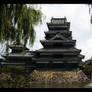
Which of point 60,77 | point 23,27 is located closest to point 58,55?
point 60,77

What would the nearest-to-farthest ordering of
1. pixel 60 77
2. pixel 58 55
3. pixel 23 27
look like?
pixel 23 27 → pixel 60 77 → pixel 58 55

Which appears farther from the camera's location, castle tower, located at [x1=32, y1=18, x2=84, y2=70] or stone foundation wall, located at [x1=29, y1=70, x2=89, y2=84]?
castle tower, located at [x1=32, y1=18, x2=84, y2=70]

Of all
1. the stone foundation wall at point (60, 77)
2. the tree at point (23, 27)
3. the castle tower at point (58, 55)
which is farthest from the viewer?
the castle tower at point (58, 55)

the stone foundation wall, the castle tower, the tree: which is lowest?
the stone foundation wall

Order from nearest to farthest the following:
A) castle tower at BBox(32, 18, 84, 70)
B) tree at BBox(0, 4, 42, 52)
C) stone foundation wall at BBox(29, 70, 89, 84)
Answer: tree at BBox(0, 4, 42, 52) → stone foundation wall at BBox(29, 70, 89, 84) → castle tower at BBox(32, 18, 84, 70)

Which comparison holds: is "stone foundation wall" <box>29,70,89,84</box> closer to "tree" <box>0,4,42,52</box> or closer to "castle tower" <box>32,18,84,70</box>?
"castle tower" <box>32,18,84,70</box>

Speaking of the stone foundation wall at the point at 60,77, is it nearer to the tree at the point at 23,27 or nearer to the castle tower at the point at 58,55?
the castle tower at the point at 58,55

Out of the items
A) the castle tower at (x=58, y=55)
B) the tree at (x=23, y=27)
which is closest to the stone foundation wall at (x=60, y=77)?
the castle tower at (x=58, y=55)

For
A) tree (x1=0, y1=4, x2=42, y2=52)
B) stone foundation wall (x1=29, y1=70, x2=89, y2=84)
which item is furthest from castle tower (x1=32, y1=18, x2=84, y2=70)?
tree (x1=0, y1=4, x2=42, y2=52)

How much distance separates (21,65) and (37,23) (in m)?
26.7

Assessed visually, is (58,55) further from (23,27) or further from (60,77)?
(23,27)

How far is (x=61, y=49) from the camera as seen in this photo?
28906 mm

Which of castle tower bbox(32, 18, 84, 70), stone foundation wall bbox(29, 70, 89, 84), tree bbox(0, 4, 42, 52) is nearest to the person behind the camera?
tree bbox(0, 4, 42, 52)

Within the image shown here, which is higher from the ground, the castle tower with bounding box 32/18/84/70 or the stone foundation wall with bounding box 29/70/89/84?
the castle tower with bounding box 32/18/84/70
